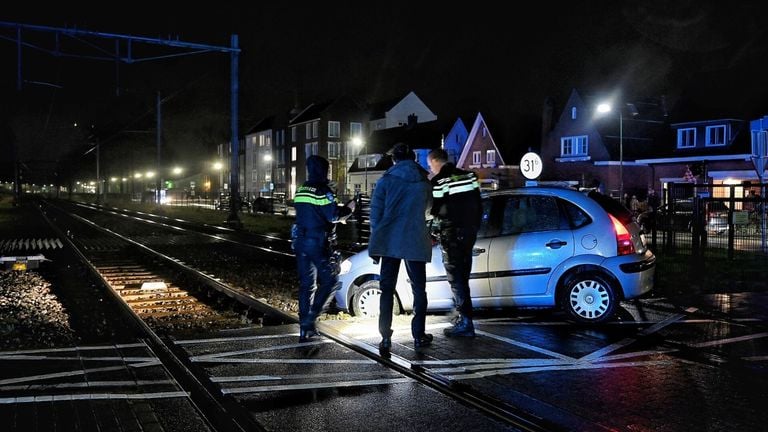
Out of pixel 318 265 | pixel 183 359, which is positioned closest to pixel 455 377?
pixel 318 265

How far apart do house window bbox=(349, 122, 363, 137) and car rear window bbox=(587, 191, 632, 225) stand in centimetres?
7081

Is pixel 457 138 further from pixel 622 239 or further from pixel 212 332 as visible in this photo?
pixel 212 332

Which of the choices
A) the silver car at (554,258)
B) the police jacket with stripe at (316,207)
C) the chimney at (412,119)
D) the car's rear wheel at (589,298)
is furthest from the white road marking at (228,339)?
the chimney at (412,119)

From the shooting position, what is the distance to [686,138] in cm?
4241

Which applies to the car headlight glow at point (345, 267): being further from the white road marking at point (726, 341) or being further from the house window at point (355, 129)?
the house window at point (355, 129)

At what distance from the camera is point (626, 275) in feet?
26.1

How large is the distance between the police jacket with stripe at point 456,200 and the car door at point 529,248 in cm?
138

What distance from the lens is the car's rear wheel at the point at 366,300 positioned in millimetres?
8711

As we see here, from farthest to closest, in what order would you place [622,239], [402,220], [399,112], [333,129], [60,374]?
[333,129]
[399,112]
[622,239]
[402,220]
[60,374]

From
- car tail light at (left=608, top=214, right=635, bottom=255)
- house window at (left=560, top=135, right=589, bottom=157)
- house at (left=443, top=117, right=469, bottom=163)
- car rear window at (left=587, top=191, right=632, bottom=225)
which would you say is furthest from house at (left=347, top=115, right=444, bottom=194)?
car tail light at (left=608, top=214, right=635, bottom=255)

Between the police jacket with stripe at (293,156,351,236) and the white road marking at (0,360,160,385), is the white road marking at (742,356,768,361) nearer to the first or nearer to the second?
the police jacket with stripe at (293,156,351,236)

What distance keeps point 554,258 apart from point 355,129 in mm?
72080

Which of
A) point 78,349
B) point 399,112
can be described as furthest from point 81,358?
point 399,112

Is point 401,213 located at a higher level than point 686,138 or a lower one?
lower
